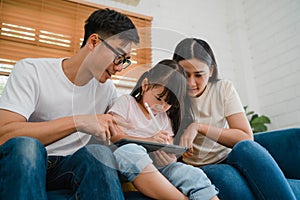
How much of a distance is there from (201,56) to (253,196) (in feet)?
1.45

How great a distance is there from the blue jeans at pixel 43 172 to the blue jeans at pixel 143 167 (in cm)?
3

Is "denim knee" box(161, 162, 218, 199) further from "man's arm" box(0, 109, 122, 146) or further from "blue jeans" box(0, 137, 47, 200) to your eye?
"blue jeans" box(0, 137, 47, 200)

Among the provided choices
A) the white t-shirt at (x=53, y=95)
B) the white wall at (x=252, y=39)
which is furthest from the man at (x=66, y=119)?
the white wall at (x=252, y=39)

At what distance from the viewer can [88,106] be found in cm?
88

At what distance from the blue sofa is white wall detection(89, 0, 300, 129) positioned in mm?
981

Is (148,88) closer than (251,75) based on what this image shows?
Yes

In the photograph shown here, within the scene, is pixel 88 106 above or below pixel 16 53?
below

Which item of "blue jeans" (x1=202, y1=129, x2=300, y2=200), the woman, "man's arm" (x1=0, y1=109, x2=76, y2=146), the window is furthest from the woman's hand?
the window

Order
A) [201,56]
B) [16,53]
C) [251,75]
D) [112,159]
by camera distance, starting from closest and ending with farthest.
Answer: [112,159] < [201,56] < [16,53] < [251,75]

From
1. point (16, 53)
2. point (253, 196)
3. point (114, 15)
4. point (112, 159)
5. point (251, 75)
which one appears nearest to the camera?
point (112, 159)

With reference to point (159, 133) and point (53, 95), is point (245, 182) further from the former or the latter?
point (53, 95)

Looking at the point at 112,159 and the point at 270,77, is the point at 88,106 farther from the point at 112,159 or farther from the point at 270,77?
the point at 270,77

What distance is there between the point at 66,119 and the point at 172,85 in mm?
306

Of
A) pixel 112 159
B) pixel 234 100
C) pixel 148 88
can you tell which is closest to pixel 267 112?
pixel 234 100
